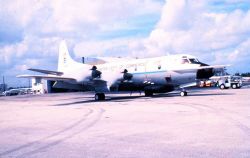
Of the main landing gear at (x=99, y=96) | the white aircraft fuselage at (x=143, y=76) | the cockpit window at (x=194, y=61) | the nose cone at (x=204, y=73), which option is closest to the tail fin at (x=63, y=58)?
the white aircraft fuselage at (x=143, y=76)

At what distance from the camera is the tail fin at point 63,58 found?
1236 inches

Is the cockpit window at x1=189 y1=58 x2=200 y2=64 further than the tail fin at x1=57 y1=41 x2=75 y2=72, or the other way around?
the tail fin at x1=57 y1=41 x2=75 y2=72

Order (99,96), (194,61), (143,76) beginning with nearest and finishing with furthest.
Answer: (194,61), (99,96), (143,76)

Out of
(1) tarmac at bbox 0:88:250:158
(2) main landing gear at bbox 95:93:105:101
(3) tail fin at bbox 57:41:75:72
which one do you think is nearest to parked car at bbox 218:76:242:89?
(3) tail fin at bbox 57:41:75:72

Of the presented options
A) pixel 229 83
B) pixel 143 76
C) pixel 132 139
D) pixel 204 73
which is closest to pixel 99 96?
pixel 143 76

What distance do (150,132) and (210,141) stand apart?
1.97 m

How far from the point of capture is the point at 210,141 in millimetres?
7078

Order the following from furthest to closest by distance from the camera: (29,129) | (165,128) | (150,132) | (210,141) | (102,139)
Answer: (29,129) → (165,128) → (150,132) → (102,139) → (210,141)

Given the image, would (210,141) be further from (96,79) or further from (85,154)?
(96,79)

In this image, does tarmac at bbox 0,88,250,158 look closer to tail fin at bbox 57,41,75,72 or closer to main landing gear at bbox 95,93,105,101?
main landing gear at bbox 95,93,105,101

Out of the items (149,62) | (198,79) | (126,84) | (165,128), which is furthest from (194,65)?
(165,128)

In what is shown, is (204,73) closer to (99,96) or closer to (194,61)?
(194,61)

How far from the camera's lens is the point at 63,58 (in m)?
32.1

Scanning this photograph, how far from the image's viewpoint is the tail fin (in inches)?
1236
